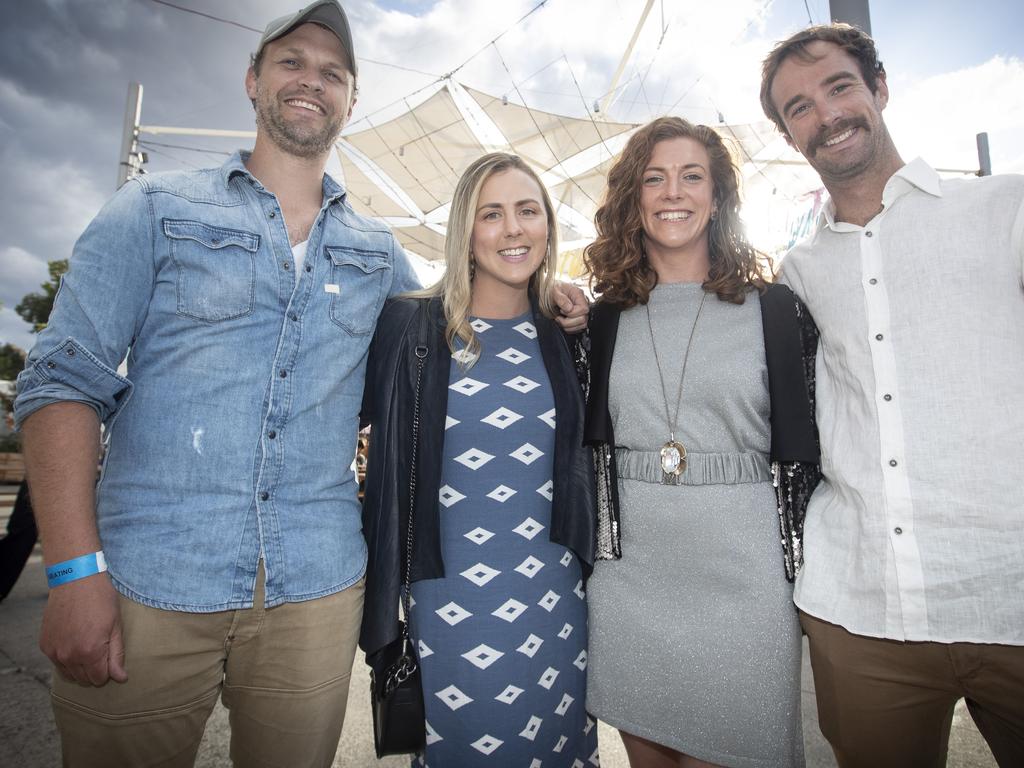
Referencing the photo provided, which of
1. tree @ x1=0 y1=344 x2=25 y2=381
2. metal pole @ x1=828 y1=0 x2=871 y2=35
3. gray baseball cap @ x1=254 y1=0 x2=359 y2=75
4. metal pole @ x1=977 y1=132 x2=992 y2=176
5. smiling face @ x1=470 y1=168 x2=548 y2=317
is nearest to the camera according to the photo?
gray baseball cap @ x1=254 y1=0 x2=359 y2=75

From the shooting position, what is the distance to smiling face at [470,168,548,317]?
7.88ft

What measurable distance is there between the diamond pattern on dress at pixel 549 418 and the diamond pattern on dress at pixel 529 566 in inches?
20.2

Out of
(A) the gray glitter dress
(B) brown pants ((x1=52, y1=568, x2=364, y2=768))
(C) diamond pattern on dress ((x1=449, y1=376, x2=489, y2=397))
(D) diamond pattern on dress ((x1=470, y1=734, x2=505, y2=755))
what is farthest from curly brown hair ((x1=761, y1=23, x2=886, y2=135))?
(D) diamond pattern on dress ((x1=470, y1=734, x2=505, y2=755))

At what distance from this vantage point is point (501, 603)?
1.98 meters

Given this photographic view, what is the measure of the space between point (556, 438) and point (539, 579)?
536 millimetres

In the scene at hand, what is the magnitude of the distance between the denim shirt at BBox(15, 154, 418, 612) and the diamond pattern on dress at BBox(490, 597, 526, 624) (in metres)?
0.51

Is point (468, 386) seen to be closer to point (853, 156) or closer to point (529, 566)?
point (529, 566)

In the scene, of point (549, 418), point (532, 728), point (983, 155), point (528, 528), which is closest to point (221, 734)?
point (532, 728)

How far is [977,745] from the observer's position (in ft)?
9.61

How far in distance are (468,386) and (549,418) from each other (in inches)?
13.8

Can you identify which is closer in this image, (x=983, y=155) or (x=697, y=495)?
(x=697, y=495)

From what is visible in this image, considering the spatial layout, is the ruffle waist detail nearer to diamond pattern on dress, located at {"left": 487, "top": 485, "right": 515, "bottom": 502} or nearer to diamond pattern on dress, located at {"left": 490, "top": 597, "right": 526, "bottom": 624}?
diamond pattern on dress, located at {"left": 487, "top": 485, "right": 515, "bottom": 502}

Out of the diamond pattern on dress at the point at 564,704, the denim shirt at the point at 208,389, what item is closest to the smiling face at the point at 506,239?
the denim shirt at the point at 208,389

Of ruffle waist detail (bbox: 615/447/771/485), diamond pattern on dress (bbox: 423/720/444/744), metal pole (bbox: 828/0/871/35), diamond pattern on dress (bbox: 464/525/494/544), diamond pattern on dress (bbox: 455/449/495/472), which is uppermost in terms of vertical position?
metal pole (bbox: 828/0/871/35)
